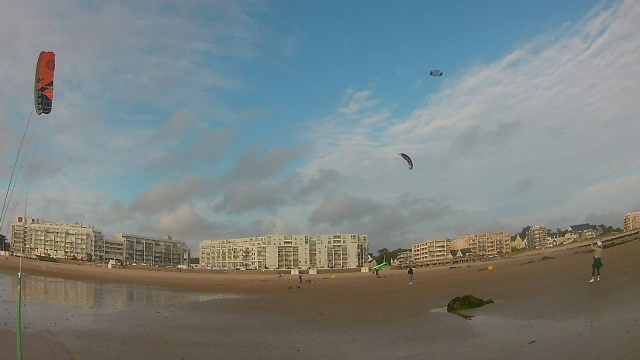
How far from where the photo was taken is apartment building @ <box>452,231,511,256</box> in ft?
349

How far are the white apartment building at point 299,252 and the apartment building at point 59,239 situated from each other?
155 ft

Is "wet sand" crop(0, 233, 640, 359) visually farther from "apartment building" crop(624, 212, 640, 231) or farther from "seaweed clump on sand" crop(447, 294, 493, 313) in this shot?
"apartment building" crop(624, 212, 640, 231)

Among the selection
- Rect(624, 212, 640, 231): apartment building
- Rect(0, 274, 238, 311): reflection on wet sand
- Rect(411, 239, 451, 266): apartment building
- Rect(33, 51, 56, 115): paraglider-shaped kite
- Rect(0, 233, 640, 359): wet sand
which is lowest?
Rect(411, 239, 451, 266): apartment building

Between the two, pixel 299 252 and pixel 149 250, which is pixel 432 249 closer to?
pixel 299 252

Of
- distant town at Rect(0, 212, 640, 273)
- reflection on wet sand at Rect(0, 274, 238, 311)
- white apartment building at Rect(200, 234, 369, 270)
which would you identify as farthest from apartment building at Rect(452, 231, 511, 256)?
reflection on wet sand at Rect(0, 274, 238, 311)

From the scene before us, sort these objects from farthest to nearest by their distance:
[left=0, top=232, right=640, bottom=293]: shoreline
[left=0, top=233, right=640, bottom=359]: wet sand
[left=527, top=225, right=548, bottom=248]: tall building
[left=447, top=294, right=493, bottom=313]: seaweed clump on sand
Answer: [left=527, top=225, right=548, bottom=248]: tall building → [left=0, top=232, right=640, bottom=293]: shoreline → [left=447, top=294, right=493, bottom=313]: seaweed clump on sand → [left=0, top=233, right=640, bottom=359]: wet sand

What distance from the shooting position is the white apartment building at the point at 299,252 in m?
135

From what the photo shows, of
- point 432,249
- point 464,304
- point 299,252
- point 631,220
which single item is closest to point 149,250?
point 299,252

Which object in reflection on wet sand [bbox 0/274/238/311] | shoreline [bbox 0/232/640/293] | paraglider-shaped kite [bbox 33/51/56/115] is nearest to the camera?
paraglider-shaped kite [bbox 33/51/56/115]

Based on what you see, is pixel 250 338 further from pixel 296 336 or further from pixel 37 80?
pixel 37 80

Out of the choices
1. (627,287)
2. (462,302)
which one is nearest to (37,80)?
(462,302)

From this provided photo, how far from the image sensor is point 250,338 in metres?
11.6

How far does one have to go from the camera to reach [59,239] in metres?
104

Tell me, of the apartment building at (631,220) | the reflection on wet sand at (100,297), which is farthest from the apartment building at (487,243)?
the reflection on wet sand at (100,297)
